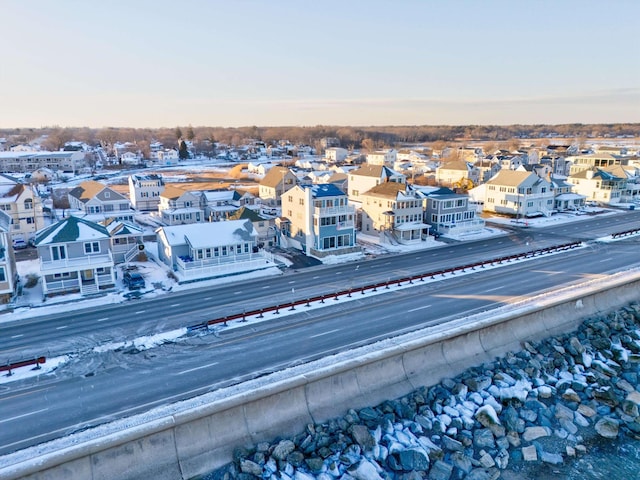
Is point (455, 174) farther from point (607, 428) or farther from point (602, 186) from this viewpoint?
point (607, 428)

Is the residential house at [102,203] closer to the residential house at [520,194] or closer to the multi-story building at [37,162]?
the residential house at [520,194]

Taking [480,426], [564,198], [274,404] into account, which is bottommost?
[480,426]

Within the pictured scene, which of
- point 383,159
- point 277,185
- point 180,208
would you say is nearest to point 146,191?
point 180,208

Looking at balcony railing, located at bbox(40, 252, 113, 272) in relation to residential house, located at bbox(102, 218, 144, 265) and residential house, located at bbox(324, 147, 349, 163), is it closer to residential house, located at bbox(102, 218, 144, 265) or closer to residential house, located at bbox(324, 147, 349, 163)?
residential house, located at bbox(102, 218, 144, 265)

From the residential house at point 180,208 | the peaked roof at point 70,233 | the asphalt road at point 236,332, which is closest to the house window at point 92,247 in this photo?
the peaked roof at point 70,233

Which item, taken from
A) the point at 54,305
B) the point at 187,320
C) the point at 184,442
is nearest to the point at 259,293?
the point at 187,320

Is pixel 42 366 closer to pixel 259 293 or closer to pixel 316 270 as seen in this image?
pixel 259 293
